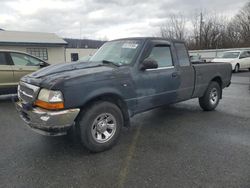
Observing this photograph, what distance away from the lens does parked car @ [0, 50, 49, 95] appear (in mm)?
7531

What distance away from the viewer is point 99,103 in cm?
371

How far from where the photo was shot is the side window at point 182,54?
17.1ft

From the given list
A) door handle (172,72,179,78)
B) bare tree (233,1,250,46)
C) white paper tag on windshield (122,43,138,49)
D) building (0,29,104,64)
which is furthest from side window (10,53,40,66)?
bare tree (233,1,250,46)

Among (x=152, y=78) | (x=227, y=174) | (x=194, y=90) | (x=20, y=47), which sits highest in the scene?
(x=20, y=47)

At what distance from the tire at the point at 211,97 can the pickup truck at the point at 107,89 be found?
0.81 m

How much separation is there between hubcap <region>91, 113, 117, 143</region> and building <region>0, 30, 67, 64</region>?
20064 millimetres

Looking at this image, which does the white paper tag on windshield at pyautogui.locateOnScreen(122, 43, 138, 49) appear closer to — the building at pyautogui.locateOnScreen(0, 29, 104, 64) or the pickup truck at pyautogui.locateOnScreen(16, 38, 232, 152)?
the pickup truck at pyautogui.locateOnScreen(16, 38, 232, 152)

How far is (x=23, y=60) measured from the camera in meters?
7.99

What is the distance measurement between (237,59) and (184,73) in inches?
592

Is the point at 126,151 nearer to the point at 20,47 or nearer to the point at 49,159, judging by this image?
the point at 49,159

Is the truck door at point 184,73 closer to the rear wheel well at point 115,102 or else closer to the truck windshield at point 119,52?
the truck windshield at point 119,52

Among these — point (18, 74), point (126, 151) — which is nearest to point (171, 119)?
point (126, 151)

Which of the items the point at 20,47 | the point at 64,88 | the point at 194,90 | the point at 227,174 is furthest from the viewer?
the point at 20,47

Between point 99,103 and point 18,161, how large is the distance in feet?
4.96
